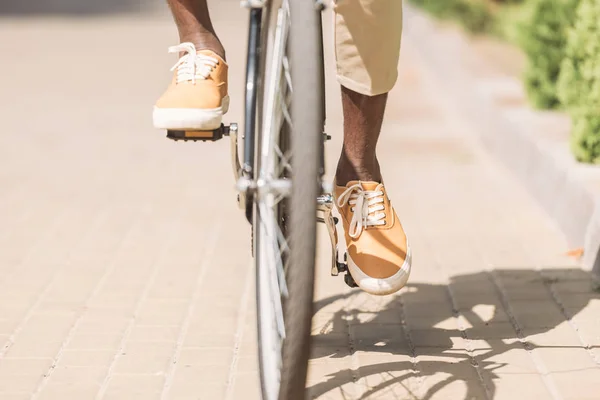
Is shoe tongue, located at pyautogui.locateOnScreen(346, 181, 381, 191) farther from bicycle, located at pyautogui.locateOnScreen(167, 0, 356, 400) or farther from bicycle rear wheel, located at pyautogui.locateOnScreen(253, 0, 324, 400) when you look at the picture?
bicycle rear wheel, located at pyautogui.locateOnScreen(253, 0, 324, 400)

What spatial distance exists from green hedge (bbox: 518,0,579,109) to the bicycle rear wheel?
131 inches

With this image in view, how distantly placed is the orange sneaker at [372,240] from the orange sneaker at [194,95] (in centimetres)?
42

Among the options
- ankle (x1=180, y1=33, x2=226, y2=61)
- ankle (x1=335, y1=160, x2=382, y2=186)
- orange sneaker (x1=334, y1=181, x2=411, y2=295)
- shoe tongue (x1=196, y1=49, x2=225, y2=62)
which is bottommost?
orange sneaker (x1=334, y1=181, x2=411, y2=295)

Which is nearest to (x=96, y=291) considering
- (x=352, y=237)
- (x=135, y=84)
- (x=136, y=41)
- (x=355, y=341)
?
(x=355, y=341)

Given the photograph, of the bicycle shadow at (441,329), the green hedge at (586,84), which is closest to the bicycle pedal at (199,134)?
the bicycle shadow at (441,329)

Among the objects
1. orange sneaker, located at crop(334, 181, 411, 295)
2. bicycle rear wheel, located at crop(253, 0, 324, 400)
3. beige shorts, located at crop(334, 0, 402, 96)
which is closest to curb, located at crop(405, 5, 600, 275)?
orange sneaker, located at crop(334, 181, 411, 295)

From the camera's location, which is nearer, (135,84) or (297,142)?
(297,142)

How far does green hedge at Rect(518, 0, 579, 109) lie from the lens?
17.9 feet

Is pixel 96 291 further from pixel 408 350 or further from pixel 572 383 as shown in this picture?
pixel 572 383

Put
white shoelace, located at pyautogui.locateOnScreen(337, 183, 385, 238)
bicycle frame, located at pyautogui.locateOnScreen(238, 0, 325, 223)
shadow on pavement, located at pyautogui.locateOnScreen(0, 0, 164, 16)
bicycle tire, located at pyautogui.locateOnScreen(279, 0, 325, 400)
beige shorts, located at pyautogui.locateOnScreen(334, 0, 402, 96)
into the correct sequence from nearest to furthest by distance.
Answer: bicycle tire, located at pyautogui.locateOnScreen(279, 0, 325, 400), bicycle frame, located at pyautogui.locateOnScreen(238, 0, 325, 223), beige shorts, located at pyautogui.locateOnScreen(334, 0, 402, 96), white shoelace, located at pyautogui.locateOnScreen(337, 183, 385, 238), shadow on pavement, located at pyautogui.locateOnScreen(0, 0, 164, 16)

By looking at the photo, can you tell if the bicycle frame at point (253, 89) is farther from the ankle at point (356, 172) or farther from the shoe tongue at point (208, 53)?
the ankle at point (356, 172)

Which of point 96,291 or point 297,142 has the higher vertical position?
point 297,142

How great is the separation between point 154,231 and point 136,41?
6618 mm

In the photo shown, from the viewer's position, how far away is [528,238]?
4.23 m
